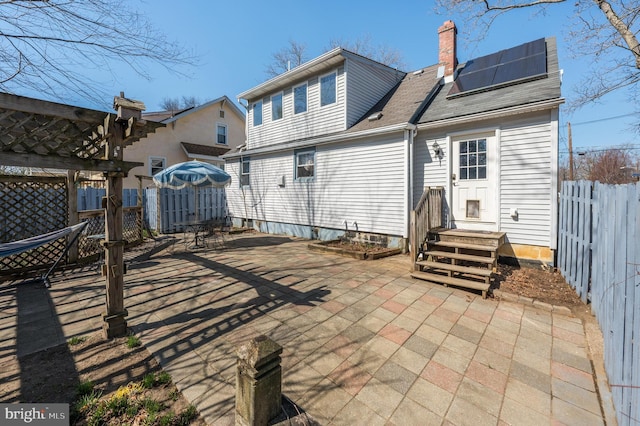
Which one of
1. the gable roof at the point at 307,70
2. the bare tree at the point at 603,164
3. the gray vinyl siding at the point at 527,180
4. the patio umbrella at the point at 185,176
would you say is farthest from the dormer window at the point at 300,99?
the bare tree at the point at 603,164

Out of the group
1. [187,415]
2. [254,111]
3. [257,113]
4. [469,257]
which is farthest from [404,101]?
[187,415]

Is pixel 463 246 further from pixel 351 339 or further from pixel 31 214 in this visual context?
pixel 31 214

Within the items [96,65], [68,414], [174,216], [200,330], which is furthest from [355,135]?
[174,216]

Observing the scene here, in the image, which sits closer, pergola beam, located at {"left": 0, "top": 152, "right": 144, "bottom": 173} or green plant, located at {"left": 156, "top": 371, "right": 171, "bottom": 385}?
green plant, located at {"left": 156, "top": 371, "right": 171, "bottom": 385}

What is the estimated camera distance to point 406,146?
723 cm

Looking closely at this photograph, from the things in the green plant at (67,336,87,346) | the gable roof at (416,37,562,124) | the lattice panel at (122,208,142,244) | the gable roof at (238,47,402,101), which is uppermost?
the gable roof at (238,47,402,101)

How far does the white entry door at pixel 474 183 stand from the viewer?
640 cm

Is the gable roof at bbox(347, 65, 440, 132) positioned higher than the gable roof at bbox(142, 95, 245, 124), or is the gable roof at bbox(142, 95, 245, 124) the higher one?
the gable roof at bbox(142, 95, 245, 124)

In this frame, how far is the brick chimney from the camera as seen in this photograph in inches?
340

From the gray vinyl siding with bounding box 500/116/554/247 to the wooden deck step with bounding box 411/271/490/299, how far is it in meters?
2.29

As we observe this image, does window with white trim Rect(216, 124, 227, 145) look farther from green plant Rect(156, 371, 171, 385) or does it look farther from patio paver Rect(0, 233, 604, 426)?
green plant Rect(156, 371, 171, 385)

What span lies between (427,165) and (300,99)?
222 inches

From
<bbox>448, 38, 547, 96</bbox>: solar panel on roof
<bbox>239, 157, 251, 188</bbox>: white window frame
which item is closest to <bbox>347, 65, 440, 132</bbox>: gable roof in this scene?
<bbox>448, 38, 547, 96</bbox>: solar panel on roof

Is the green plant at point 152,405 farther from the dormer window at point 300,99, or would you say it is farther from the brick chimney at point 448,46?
the brick chimney at point 448,46
